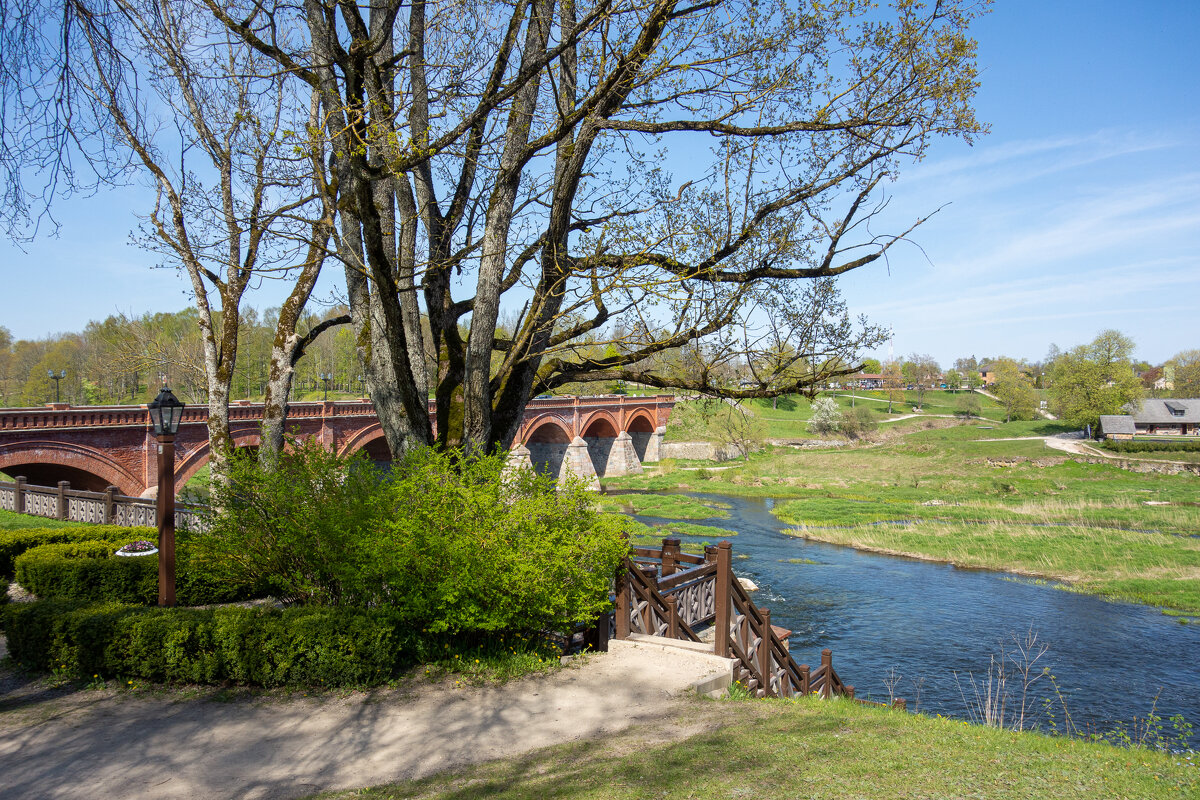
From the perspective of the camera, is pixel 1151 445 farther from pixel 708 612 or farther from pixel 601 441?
pixel 708 612

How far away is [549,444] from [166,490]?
4148cm

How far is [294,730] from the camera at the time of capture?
582 cm

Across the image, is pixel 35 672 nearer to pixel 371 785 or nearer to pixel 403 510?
pixel 403 510

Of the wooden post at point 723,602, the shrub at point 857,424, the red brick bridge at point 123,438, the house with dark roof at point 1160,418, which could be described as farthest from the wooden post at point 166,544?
the house with dark roof at point 1160,418

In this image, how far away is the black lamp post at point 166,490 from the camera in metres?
8.26

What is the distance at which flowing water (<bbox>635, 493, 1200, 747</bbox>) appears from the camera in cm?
1457

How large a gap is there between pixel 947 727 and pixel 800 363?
182 inches

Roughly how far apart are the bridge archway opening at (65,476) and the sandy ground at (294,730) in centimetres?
1845

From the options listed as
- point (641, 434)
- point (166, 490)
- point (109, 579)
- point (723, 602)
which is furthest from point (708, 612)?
point (641, 434)

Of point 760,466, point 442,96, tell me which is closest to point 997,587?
point 442,96

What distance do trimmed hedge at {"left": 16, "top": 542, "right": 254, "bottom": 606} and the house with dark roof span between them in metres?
64.8

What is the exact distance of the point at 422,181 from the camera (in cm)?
878

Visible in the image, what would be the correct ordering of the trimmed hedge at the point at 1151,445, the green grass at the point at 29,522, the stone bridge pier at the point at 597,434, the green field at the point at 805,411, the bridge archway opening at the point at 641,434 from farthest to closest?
1. the green field at the point at 805,411
2. the bridge archway opening at the point at 641,434
3. the trimmed hedge at the point at 1151,445
4. the stone bridge pier at the point at 597,434
5. the green grass at the point at 29,522

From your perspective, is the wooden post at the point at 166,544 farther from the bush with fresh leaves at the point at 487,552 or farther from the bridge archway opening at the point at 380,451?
the bridge archway opening at the point at 380,451
